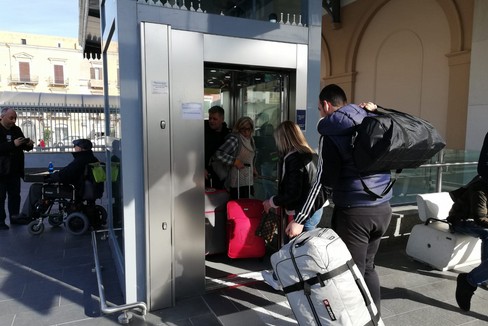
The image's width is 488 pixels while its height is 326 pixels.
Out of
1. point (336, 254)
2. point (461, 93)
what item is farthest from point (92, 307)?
point (461, 93)

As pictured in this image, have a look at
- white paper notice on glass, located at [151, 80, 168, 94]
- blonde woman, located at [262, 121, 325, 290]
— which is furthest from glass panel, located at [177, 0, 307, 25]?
blonde woman, located at [262, 121, 325, 290]

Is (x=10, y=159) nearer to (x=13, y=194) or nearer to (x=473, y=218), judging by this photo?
(x=13, y=194)

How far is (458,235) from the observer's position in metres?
3.49

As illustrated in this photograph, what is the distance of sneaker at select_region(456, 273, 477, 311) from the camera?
2844 millimetres

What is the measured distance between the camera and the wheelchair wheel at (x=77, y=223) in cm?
478

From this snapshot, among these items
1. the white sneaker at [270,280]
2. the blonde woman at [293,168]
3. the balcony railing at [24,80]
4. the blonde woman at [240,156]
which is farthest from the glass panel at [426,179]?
the balcony railing at [24,80]

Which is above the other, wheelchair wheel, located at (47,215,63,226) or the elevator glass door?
the elevator glass door

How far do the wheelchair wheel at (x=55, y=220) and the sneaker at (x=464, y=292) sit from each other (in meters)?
4.75

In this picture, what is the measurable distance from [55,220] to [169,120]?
11.0 ft

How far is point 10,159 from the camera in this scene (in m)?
5.04

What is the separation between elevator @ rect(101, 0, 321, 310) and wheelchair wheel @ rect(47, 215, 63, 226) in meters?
2.78

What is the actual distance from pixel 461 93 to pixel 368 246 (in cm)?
681

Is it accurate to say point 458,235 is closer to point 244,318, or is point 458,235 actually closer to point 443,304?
point 443,304

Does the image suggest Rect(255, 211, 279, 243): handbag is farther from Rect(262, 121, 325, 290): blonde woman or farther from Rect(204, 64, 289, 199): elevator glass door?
Rect(204, 64, 289, 199): elevator glass door
